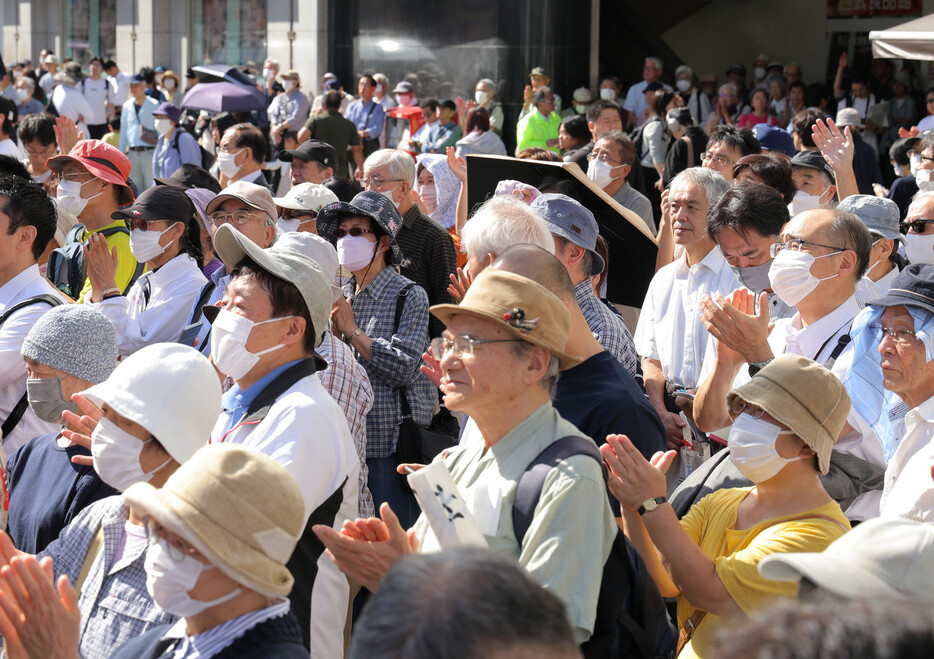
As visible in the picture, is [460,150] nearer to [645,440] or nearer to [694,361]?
[694,361]

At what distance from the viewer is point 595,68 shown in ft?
69.2

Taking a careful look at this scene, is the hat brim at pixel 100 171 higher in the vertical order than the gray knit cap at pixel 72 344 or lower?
higher

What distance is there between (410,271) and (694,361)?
2036mm

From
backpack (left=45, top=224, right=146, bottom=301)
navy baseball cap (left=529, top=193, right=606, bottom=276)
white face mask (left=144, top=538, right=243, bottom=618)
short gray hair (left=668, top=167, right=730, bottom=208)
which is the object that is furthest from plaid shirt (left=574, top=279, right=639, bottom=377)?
backpack (left=45, top=224, right=146, bottom=301)

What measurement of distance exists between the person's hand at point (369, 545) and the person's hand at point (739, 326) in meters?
1.67

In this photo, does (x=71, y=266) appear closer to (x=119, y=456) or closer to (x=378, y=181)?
(x=378, y=181)

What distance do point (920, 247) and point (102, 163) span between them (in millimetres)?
4671

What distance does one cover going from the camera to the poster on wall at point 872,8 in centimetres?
2164

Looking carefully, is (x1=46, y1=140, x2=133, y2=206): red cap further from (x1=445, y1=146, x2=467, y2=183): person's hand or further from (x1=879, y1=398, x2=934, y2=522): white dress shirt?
(x1=879, y1=398, x2=934, y2=522): white dress shirt

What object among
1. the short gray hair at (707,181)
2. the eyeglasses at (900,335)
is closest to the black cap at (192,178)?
the short gray hair at (707,181)

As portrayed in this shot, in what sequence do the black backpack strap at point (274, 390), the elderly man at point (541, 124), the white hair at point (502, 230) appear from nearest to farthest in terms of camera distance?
1. the black backpack strap at point (274, 390)
2. the white hair at point (502, 230)
3. the elderly man at point (541, 124)

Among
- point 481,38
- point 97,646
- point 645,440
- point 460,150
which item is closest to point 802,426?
point 645,440

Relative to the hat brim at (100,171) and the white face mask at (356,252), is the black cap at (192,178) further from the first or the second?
the white face mask at (356,252)

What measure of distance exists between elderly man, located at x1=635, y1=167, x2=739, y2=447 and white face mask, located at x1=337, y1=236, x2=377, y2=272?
1465mm
